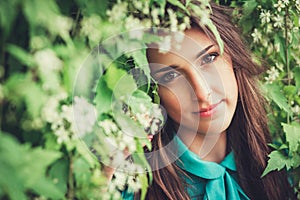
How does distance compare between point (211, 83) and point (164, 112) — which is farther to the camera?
point (164, 112)

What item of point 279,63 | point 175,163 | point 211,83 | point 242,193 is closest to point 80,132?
point 211,83

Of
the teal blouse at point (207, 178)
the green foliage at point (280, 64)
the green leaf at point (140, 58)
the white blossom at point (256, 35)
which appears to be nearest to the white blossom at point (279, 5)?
the green foliage at point (280, 64)

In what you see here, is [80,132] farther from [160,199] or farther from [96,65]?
[160,199]

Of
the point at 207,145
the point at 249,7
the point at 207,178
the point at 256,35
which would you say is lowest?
the point at 207,178

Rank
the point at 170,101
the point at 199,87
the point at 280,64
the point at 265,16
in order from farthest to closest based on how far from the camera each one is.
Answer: the point at 280,64, the point at 265,16, the point at 170,101, the point at 199,87

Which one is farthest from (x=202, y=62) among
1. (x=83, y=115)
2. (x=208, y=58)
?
(x=83, y=115)

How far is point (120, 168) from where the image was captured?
1436 millimetres

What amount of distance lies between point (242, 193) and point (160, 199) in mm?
323

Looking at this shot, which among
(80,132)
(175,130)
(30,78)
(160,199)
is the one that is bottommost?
(160,199)

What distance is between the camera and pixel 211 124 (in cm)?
191

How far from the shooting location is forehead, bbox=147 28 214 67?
5.89ft

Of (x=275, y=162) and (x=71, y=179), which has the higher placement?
(x=71, y=179)

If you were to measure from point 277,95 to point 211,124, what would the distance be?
0.37 metres

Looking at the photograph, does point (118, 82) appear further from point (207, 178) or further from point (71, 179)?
point (207, 178)
